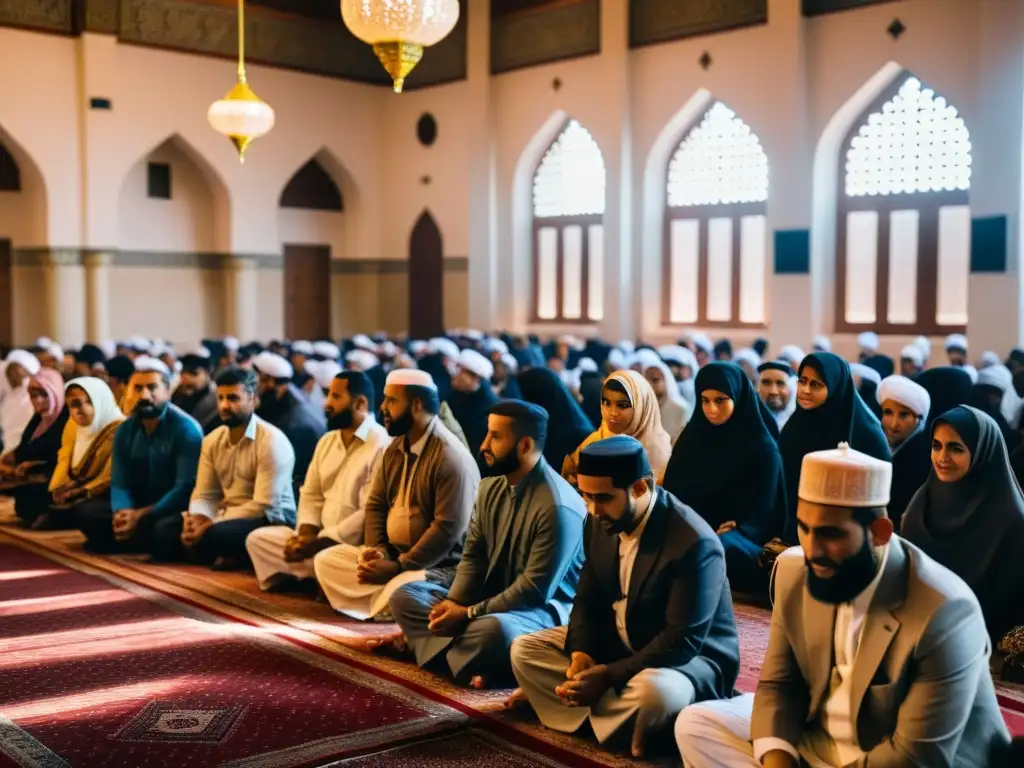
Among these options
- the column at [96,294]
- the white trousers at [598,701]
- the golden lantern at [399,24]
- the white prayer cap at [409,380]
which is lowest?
the white trousers at [598,701]

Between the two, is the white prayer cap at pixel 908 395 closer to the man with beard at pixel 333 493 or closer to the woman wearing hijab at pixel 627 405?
the woman wearing hijab at pixel 627 405

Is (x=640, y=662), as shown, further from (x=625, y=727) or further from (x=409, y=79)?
(x=409, y=79)

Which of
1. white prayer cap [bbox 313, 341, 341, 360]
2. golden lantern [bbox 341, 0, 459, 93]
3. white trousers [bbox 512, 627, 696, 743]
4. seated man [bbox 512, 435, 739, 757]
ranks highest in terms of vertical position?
golden lantern [bbox 341, 0, 459, 93]

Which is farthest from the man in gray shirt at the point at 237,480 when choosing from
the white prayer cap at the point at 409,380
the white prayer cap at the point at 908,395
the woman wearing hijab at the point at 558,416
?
Answer: the white prayer cap at the point at 908,395

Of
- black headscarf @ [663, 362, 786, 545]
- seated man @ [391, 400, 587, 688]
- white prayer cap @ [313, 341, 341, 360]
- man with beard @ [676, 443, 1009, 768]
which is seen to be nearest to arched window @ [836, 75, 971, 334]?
white prayer cap @ [313, 341, 341, 360]

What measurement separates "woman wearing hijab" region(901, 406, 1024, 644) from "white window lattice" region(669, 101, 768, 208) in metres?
6.78

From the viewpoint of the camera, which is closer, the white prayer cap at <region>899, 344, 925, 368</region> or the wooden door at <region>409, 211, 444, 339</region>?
the white prayer cap at <region>899, 344, 925, 368</region>

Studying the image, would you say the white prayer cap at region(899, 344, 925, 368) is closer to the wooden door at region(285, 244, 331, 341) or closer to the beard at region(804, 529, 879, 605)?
the beard at region(804, 529, 879, 605)

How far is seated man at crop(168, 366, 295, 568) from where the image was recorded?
434 centimetres

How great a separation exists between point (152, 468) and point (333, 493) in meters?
1.08

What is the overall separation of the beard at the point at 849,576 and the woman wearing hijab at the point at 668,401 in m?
3.45

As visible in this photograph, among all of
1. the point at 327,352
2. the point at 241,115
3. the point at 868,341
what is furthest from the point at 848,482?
the point at 868,341

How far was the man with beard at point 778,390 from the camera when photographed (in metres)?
4.62

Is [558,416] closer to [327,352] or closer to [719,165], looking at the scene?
[327,352]
